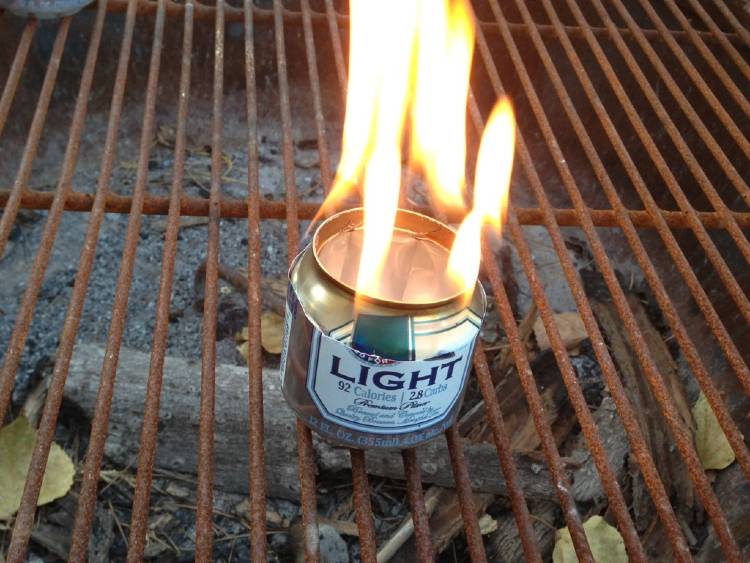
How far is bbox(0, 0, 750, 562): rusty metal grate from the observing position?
2.69ft

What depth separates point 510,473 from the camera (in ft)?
2.73

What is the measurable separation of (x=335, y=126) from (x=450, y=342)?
1505 millimetres

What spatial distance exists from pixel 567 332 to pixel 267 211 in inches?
28.0

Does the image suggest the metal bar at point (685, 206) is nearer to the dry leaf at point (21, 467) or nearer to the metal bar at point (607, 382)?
the metal bar at point (607, 382)

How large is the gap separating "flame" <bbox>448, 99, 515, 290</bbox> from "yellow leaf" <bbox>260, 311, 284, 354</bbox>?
1.56 feet

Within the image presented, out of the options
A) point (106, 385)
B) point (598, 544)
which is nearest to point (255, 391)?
point (106, 385)

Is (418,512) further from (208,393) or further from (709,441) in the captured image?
(709,441)

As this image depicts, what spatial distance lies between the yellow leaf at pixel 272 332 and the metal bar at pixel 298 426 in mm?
325

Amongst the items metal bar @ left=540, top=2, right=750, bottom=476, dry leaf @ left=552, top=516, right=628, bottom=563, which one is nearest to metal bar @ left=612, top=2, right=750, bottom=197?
metal bar @ left=540, top=2, right=750, bottom=476

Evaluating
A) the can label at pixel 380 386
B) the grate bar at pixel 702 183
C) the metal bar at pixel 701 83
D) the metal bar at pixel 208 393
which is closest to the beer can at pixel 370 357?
the can label at pixel 380 386

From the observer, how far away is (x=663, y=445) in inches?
50.0

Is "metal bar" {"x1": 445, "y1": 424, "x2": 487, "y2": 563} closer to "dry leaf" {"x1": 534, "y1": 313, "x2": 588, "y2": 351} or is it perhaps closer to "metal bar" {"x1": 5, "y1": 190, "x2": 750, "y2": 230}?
"metal bar" {"x1": 5, "y1": 190, "x2": 750, "y2": 230}

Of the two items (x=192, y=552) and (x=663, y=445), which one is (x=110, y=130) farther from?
(x=663, y=445)

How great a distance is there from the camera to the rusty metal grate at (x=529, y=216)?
821mm
